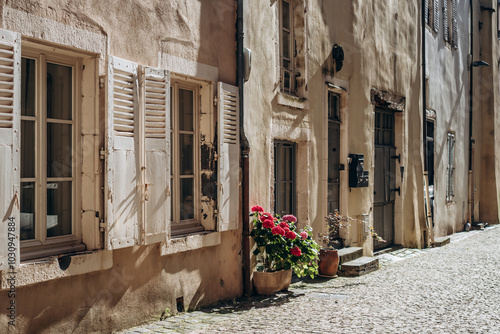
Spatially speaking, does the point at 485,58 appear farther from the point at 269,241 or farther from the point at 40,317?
the point at 40,317

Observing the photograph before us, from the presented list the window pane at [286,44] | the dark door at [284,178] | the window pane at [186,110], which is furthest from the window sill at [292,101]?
the window pane at [186,110]

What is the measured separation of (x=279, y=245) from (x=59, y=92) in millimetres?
3226

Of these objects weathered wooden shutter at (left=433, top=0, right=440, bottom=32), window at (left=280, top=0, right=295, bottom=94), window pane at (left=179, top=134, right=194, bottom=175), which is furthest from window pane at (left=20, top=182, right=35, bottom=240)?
weathered wooden shutter at (left=433, top=0, right=440, bottom=32)

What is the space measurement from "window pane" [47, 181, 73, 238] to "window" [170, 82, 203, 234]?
1.39 metres

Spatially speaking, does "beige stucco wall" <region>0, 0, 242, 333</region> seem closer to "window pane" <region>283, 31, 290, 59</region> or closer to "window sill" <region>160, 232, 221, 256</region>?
"window sill" <region>160, 232, 221, 256</region>

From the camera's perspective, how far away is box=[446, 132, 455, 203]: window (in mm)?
15172

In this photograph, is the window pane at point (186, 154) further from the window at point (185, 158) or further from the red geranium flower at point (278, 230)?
the red geranium flower at point (278, 230)

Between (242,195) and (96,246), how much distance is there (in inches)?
92.8

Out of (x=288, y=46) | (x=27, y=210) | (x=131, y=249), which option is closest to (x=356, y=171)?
(x=288, y=46)

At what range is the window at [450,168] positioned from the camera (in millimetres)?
15172

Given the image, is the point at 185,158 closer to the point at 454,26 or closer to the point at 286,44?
the point at 286,44

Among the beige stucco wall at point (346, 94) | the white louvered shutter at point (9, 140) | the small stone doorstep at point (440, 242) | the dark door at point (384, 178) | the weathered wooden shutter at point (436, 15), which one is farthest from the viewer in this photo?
the weathered wooden shutter at point (436, 15)

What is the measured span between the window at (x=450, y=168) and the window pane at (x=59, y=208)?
470 inches

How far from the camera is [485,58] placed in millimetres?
18422
